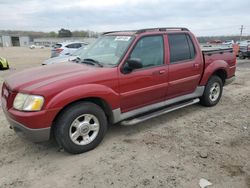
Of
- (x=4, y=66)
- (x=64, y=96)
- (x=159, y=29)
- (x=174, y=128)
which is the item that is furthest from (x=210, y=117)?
(x=4, y=66)

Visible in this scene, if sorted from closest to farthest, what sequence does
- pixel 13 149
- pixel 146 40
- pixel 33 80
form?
pixel 33 80 → pixel 13 149 → pixel 146 40

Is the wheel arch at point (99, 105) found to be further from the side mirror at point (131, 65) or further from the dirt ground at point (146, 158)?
the side mirror at point (131, 65)

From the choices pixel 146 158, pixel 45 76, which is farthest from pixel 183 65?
pixel 45 76

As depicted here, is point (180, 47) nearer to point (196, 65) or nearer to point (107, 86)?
point (196, 65)

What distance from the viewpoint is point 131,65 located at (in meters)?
3.72

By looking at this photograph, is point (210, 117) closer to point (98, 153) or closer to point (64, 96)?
point (98, 153)

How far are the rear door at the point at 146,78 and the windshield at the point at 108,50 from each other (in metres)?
0.21

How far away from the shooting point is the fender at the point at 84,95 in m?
3.14

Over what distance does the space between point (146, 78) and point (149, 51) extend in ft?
1.67

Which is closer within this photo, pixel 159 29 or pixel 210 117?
pixel 159 29

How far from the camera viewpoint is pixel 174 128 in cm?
444

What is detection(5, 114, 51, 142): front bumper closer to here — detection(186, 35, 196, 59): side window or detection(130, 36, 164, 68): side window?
detection(130, 36, 164, 68): side window

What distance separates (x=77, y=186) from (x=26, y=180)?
2.29 feet

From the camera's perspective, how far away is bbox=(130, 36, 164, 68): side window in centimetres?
399
